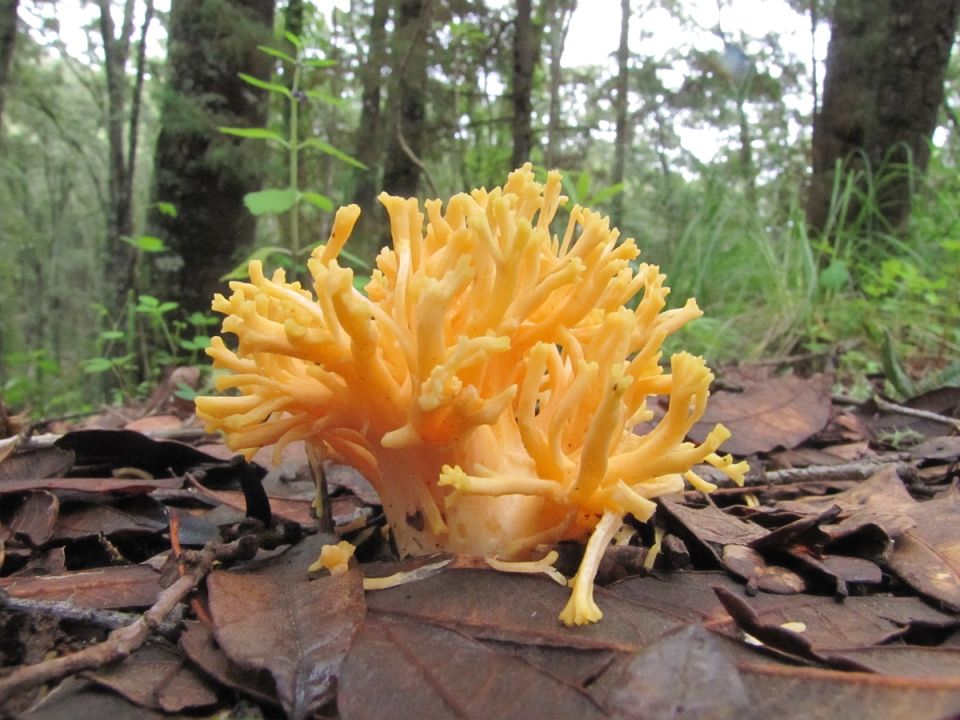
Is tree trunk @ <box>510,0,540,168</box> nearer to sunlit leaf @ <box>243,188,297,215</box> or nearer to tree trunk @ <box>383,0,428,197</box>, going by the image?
tree trunk @ <box>383,0,428,197</box>

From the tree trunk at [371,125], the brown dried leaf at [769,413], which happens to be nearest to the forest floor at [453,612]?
the brown dried leaf at [769,413]

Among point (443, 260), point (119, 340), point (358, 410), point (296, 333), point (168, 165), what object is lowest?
point (119, 340)

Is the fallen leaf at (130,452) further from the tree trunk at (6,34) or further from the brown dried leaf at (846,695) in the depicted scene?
the tree trunk at (6,34)

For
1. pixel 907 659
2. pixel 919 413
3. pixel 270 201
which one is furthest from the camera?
pixel 270 201

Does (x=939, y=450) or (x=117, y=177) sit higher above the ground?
(x=117, y=177)

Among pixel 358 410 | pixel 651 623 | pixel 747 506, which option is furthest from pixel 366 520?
pixel 747 506

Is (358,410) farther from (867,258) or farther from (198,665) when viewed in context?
(867,258)

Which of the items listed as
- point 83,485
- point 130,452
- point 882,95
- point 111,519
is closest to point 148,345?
point 130,452

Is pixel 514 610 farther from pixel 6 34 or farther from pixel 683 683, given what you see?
pixel 6 34
